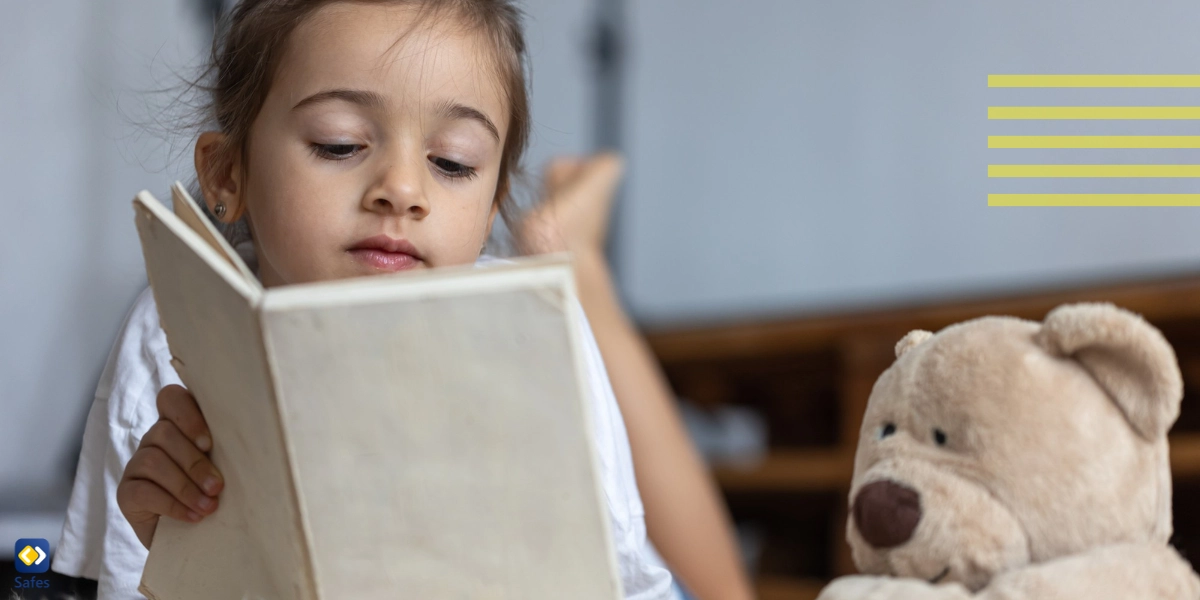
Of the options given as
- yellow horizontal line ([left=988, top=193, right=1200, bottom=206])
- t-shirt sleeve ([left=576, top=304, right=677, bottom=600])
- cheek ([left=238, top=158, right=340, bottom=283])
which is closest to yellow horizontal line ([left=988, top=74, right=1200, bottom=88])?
yellow horizontal line ([left=988, top=193, right=1200, bottom=206])

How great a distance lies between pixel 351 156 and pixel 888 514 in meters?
0.32

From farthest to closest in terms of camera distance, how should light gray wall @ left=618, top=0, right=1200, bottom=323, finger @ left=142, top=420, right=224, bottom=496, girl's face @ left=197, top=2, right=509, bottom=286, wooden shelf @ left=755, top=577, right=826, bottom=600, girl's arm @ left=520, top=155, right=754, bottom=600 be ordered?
light gray wall @ left=618, top=0, right=1200, bottom=323 → wooden shelf @ left=755, top=577, right=826, bottom=600 → girl's arm @ left=520, top=155, right=754, bottom=600 → girl's face @ left=197, top=2, right=509, bottom=286 → finger @ left=142, top=420, right=224, bottom=496

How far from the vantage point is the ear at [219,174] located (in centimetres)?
62

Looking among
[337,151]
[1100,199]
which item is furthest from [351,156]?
[1100,199]

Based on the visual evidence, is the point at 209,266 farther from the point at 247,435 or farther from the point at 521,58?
the point at 521,58

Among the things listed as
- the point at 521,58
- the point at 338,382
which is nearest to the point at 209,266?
the point at 338,382

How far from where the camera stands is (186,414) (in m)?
0.44

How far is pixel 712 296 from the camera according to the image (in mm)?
2164

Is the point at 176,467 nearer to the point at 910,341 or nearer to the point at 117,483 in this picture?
the point at 117,483

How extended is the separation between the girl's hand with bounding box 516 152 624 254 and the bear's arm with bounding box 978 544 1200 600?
535 millimetres

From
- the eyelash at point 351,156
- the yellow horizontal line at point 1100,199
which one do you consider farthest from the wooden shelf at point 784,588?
the eyelash at point 351,156

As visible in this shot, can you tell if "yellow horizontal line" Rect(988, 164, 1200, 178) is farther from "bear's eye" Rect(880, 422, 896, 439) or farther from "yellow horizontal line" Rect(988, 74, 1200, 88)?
"bear's eye" Rect(880, 422, 896, 439)

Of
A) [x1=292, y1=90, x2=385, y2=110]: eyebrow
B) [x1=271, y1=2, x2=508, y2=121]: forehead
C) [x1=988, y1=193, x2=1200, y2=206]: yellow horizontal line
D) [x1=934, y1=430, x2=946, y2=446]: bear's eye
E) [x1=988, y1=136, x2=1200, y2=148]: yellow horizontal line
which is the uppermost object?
[x1=271, y1=2, x2=508, y2=121]: forehead

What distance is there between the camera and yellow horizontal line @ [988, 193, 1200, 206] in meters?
1.33
